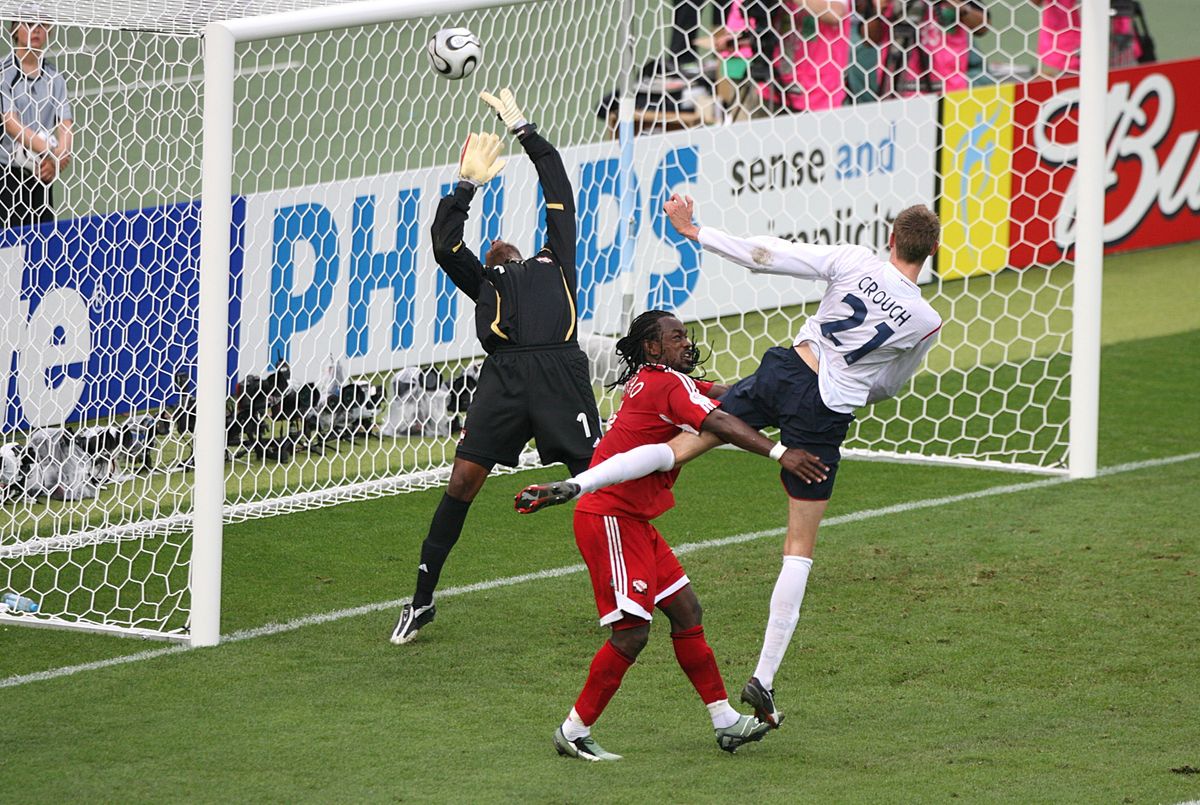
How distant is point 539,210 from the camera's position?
36.7 ft

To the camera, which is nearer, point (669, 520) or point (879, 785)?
point (879, 785)

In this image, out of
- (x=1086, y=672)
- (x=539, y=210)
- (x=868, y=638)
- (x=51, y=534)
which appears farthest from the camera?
(x=539, y=210)

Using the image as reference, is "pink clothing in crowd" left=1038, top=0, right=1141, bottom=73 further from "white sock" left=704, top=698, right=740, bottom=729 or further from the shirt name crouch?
"white sock" left=704, top=698, right=740, bottom=729

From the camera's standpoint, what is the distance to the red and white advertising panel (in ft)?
46.0

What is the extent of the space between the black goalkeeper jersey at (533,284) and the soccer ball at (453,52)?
1.49 ft

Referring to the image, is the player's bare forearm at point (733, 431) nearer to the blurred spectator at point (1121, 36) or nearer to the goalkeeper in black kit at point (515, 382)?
the goalkeeper in black kit at point (515, 382)

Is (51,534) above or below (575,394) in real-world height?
below

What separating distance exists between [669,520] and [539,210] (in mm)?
2917

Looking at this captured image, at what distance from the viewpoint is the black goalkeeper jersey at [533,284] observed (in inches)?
280

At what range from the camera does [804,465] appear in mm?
5609

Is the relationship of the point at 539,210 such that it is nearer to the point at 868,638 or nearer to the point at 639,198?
the point at 639,198

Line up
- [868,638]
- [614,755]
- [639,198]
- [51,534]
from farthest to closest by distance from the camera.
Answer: [639,198] → [51,534] → [868,638] → [614,755]

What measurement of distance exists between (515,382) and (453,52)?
4.47ft

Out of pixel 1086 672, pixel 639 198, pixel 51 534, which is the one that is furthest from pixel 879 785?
pixel 639 198
